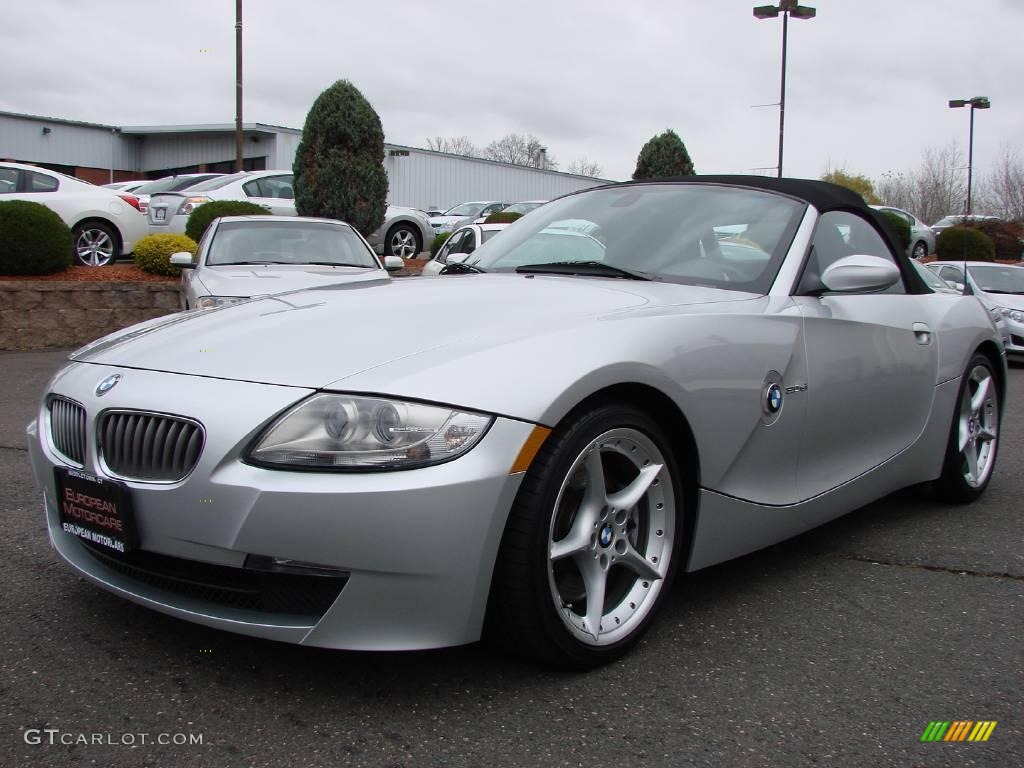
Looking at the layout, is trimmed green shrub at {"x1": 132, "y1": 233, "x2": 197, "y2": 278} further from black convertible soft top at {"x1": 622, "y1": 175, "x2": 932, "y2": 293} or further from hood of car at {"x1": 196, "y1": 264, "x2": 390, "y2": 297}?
black convertible soft top at {"x1": 622, "y1": 175, "x2": 932, "y2": 293}

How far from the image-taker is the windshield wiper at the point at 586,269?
3314mm

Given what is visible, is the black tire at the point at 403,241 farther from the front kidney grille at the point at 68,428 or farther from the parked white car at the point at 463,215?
the front kidney grille at the point at 68,428

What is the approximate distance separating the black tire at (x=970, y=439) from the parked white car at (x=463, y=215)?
20.8 meters

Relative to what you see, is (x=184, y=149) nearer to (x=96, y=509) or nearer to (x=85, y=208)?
(x=85, y=208)

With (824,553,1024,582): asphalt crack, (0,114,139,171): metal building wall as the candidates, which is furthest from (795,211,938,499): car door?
(0,114,139,171): metal building wall

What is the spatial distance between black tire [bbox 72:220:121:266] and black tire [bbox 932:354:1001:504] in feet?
34.8

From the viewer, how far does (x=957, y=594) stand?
10.8ft

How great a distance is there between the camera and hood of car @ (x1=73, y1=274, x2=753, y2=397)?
238 cm

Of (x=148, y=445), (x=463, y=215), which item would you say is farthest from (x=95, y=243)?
(x=463, y=215)

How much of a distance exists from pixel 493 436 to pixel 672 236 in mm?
1572

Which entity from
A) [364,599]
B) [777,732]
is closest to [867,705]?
[777,732]

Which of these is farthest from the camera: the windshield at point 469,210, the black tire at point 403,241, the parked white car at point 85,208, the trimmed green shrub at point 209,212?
the windshield at point 469,210

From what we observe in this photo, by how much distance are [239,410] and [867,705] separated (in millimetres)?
1702

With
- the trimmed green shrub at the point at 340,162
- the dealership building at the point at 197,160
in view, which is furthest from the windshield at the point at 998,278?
the dealership building at the point at 197,160
